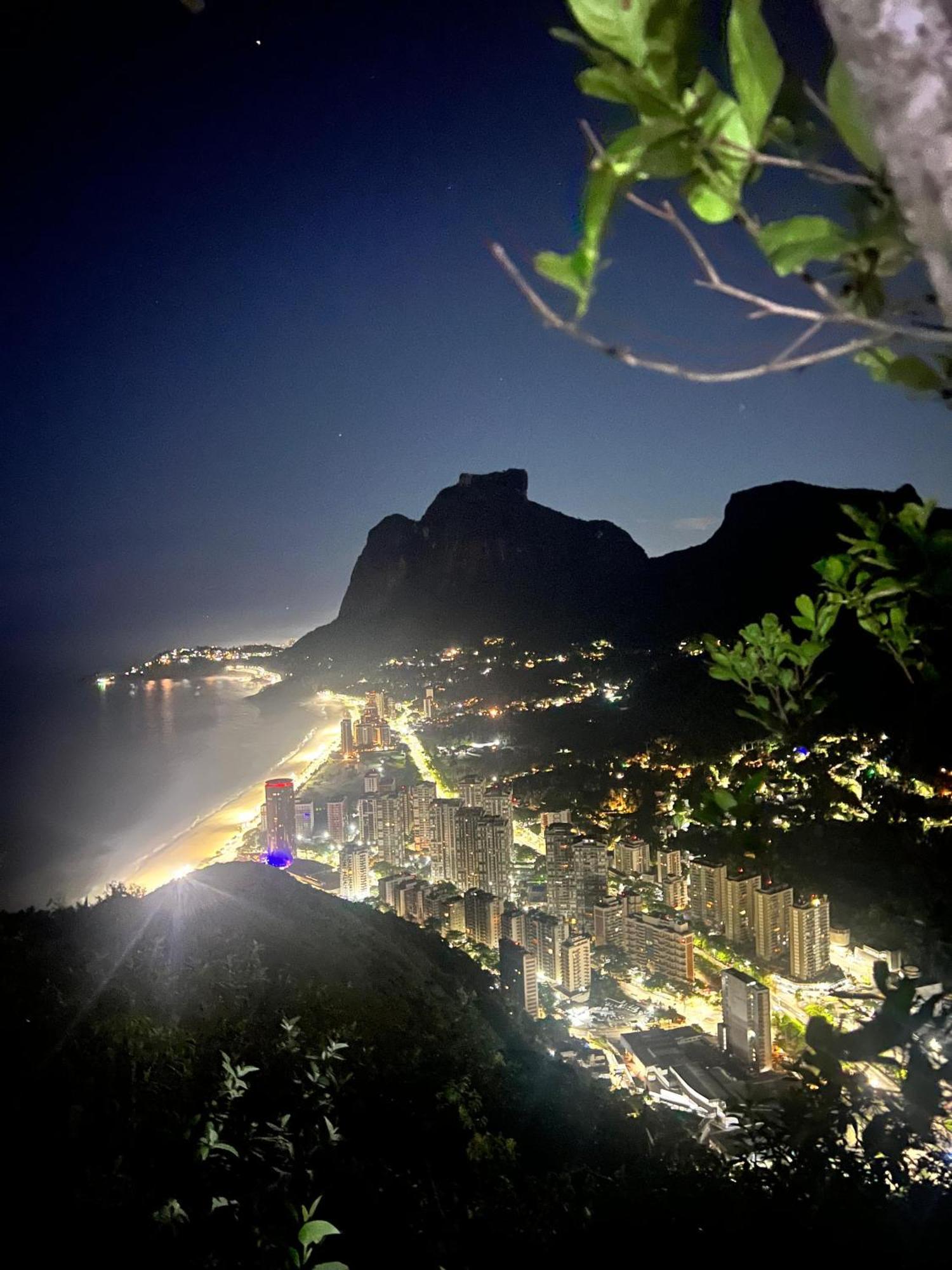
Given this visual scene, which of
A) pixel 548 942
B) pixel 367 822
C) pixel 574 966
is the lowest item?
pixel 574 966

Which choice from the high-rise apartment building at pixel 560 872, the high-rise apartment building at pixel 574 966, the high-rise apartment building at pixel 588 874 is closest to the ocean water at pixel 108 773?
the high-rise apartment building at pixel 574 966

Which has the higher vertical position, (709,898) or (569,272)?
(569,272)

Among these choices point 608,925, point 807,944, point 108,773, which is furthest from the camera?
point 108,773

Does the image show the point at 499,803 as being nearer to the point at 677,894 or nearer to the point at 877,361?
the point at 677,894

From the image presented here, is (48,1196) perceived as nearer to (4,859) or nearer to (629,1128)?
(629,1128)

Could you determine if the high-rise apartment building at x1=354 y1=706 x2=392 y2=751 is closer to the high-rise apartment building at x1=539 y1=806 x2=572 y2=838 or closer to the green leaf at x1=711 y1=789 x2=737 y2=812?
the high-rise apartment building at x1=539 y1=806 x2=572 y2=838

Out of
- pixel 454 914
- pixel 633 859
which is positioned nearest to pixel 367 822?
pixel 454 914

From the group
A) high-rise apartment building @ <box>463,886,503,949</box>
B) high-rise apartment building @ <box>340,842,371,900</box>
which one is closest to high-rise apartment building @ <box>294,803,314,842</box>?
high-rise apartment building @ <box>340,842,371,900</box>
